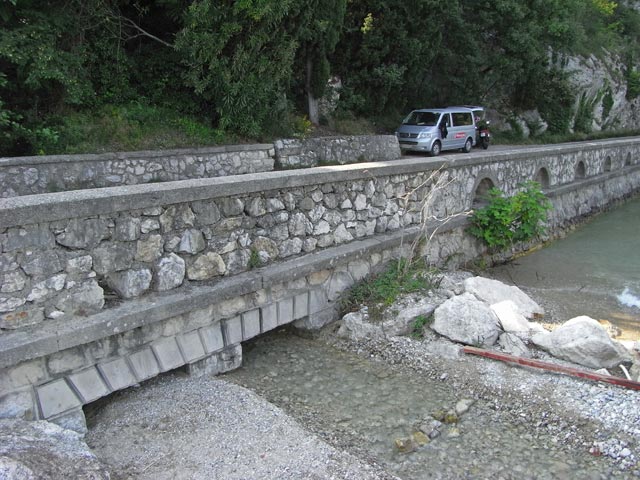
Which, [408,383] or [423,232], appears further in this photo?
[423,232]

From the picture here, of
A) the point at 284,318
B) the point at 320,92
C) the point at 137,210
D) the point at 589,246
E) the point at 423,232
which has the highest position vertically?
the point at 320,92

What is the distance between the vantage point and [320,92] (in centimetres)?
1470

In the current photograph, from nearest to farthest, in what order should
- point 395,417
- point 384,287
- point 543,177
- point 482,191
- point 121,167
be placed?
point 395,417 → point 384,287 → point 121,167 → point 482,191 → point 543,177

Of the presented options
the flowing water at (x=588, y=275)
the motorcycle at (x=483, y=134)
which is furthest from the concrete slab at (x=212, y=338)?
the motorcycle at (x=483, y=134)

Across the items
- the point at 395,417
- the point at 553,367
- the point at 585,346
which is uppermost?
the point at 585,346

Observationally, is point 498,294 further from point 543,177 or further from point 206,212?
point 543,177

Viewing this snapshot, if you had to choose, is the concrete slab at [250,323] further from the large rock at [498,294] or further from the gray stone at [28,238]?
the large rock at [498,294]

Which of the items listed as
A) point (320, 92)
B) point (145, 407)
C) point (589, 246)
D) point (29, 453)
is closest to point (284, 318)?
point (145, 407)

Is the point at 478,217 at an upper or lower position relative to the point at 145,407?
upper

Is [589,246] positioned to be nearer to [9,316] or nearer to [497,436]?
[497,436]

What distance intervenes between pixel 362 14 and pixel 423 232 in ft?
33.9

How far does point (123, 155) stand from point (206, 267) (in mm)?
5575

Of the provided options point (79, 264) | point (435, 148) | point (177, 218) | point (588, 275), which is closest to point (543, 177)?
point (435, 148)

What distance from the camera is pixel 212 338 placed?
484cm
